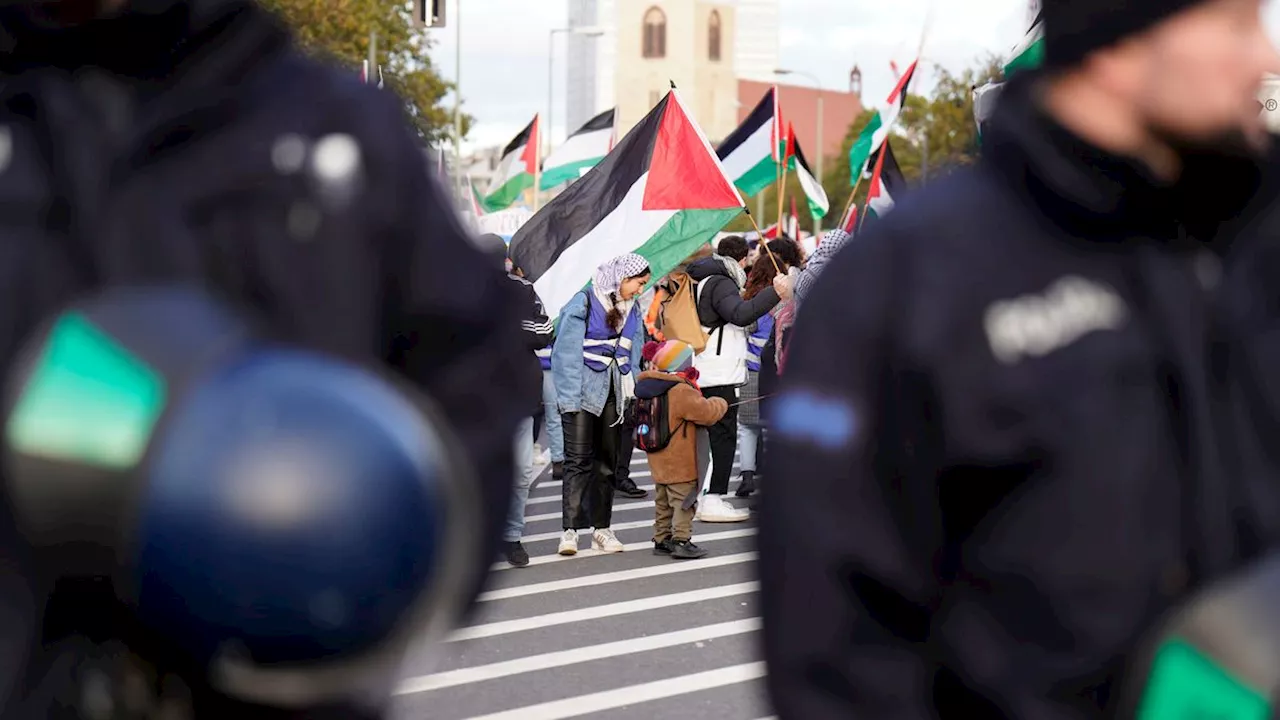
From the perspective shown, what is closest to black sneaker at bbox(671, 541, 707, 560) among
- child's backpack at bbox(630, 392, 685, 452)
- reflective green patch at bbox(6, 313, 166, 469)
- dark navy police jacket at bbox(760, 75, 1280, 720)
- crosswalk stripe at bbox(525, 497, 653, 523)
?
child's backpack at bbox(630, 392, 685, 452)

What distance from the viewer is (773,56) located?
157 m

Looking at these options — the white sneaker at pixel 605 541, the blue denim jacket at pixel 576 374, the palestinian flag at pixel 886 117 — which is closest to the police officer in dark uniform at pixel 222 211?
the blue denim jacket at pixel 576 374

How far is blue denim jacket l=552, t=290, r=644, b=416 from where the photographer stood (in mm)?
10344

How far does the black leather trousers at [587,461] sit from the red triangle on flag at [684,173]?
2.18 metres

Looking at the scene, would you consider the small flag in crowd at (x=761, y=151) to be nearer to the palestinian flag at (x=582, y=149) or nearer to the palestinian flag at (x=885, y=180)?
the palestinian flag at (x=885, y=180)

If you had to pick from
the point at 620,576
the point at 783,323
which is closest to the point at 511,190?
the point at 783,323

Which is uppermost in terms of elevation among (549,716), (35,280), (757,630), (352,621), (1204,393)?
(35,280)

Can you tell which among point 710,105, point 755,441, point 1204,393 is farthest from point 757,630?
point 710,105

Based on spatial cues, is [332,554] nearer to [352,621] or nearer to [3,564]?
[352,621]

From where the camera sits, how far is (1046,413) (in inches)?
76.9

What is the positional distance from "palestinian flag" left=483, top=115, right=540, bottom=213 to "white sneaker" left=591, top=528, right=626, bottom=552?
12.8 m

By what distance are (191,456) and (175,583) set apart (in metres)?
0.11

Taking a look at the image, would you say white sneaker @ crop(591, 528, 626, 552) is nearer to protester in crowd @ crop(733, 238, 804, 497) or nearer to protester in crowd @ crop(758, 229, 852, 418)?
protester in crowd @ crop(758, 229, 852, 418)

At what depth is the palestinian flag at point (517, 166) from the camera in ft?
78.0
